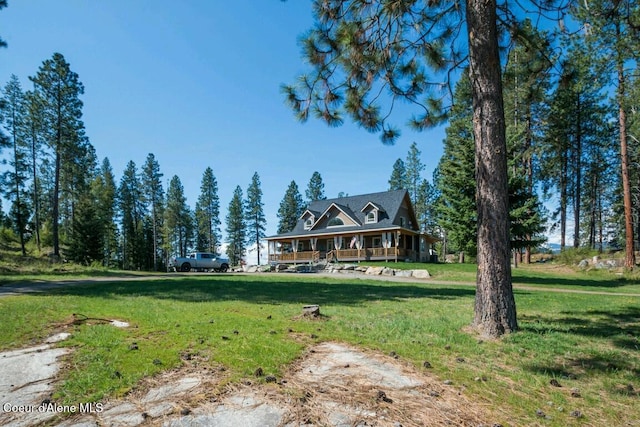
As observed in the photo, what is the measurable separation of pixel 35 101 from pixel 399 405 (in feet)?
109

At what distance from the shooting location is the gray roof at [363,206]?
30.5 meters

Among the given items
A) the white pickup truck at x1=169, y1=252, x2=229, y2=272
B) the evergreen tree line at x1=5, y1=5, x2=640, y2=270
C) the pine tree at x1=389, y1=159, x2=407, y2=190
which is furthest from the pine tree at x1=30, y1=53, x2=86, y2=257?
the pine tree at x1=389, y1=159, x2=407, y2=190

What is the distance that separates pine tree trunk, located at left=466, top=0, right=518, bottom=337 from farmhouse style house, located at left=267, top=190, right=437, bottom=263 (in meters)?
23.6

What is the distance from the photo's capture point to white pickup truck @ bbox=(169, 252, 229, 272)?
2959 cm

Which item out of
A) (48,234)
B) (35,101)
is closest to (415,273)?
(35,101)

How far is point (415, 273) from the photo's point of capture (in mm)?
18953

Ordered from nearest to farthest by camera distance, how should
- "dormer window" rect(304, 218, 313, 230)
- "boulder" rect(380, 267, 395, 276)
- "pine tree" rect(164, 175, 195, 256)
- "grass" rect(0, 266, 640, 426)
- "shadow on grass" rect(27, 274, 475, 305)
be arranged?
"grass" rect(0, 266, 640, 426)
"shadow on grass" rect(27, 274, 475, 305)
"boulder" rect(380, 267, 395, 276)
"dormer window" rect(304, 218, 313, 230)
"pine tree" rect(164, 175, 195, 256)

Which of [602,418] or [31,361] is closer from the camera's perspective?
[602,418]

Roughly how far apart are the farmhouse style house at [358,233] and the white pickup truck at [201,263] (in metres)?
5.77

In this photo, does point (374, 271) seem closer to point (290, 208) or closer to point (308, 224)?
point (308, 224)

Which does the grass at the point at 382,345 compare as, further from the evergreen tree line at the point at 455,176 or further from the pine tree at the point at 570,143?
the pine tree at the point at 570,143

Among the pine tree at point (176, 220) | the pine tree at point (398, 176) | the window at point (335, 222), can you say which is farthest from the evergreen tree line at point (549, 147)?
the pine tree at point (176, 220)

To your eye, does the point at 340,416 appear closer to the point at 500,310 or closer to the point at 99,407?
the point at 99,407

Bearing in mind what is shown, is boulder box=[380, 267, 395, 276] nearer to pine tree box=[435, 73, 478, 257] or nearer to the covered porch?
pine tree box=[435, 73, 478, 257]
